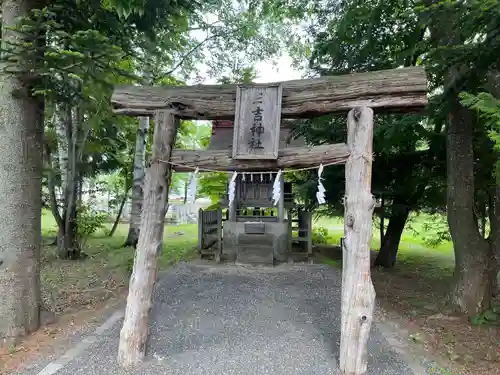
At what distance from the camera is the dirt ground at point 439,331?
4066 mm

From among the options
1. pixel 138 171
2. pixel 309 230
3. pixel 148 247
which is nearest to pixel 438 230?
pixel 309 230

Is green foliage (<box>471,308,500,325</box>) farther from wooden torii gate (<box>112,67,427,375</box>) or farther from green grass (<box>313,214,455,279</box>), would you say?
green grass (<box>313,214,455,279</box>)

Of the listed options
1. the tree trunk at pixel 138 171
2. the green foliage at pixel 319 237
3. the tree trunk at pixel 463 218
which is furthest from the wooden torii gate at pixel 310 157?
the green foliage at pixel 319 237

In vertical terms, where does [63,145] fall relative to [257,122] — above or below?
above

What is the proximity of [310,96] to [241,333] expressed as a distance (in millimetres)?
3026

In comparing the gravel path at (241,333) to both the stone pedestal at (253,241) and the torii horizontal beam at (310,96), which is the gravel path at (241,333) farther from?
the torii horizontal beam at (310,96)

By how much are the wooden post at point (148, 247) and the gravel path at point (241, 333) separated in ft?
0.78

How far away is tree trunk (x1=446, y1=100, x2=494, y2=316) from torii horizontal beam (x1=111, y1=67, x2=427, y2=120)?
216 cm

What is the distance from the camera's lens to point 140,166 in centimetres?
1062

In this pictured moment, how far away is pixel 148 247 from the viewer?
A: 13.0ft

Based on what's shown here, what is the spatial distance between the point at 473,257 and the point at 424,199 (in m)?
2.89

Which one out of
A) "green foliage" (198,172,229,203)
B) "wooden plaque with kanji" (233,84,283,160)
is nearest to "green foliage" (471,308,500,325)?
"wooden plaque with kanji" (233,84,283,160)

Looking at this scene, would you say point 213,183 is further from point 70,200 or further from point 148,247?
point 148,247

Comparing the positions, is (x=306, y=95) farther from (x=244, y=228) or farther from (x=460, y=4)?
(x=244, y=228)
